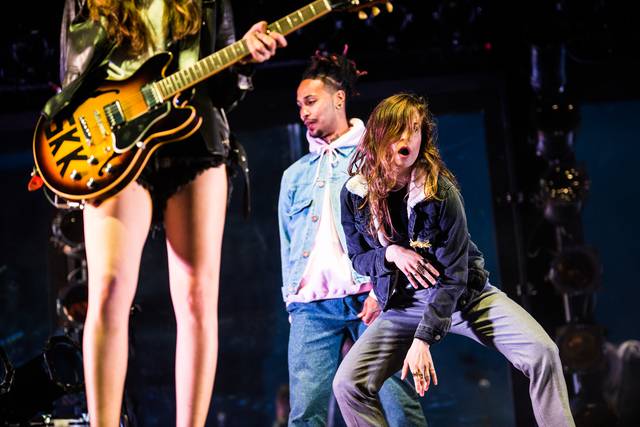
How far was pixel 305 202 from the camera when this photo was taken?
3.57 m

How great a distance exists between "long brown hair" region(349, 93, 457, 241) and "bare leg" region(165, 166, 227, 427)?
67 cm

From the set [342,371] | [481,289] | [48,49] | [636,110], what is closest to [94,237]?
[342,371]

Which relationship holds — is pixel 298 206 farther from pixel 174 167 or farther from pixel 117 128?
pixel 117 128

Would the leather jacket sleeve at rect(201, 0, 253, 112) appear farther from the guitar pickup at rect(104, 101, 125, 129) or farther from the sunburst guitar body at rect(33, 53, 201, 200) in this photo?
the guitar pickup at rect(104, 101, 125, 129)

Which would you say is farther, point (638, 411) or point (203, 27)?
point (638, 411)

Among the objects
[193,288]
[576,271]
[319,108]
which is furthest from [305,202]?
[576,271]

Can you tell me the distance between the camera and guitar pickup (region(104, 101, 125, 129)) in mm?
2484

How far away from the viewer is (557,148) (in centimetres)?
514

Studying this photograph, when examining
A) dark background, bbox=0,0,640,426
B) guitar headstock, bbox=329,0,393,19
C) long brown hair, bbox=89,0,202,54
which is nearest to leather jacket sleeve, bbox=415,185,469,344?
guitar headstock, bbox=329,0,393,19

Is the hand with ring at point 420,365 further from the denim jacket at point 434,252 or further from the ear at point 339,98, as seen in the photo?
the ear at point 339,98

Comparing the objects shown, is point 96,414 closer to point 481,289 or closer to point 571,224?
point 481,289

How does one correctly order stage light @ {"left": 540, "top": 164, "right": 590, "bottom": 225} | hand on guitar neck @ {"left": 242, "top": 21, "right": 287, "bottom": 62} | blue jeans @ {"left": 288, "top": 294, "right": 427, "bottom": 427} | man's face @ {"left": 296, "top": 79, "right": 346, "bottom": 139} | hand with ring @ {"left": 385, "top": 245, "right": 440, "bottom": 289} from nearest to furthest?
hand on guitar neck @ {"left": 242, "top": 21, "right": 287, "bottom": 62}, hand with ring @ {"left": 385, "top": 245, "right": 440, "bottom": 289}, blue jeans @ {"left": 288, "top": 294, "right": 427, "bottom": 427}, man's face @ {"left": 296, "top": 79, "right": 346, "bottom": 139}, stage light @ {"left": 540, "top": 164, "right": 590, "bottom": 225}

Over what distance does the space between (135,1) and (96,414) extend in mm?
1353

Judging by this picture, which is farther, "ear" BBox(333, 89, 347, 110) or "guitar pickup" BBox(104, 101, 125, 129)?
"ear" BBox(333, 89, 347, 110)
